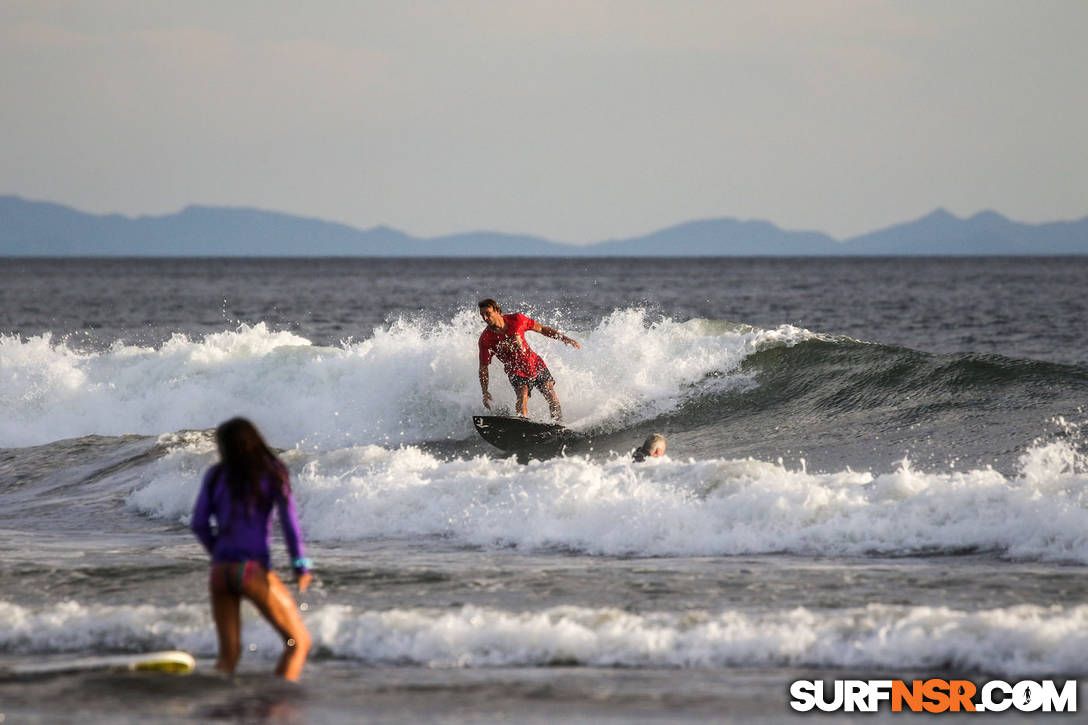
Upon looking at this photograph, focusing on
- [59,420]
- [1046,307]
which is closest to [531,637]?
[59,420]

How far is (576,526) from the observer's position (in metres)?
11.0

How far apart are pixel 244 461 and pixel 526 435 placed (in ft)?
28.3

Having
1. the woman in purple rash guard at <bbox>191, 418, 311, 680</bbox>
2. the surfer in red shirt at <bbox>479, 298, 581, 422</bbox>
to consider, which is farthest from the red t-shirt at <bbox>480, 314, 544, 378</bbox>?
the woman in purple rash guard at <bbox>191, 418, 311, 680</bbox>

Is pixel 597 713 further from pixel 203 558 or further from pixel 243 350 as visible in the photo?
pixel 243 350

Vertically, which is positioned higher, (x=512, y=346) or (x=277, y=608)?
(x=512, y=346)

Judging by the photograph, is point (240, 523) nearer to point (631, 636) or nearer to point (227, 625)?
point (227, 625)

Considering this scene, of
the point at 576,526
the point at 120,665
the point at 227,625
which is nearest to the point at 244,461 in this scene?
the point at 227,625

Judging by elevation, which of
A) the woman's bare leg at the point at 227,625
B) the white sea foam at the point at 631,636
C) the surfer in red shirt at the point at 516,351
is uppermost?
the surfer in red shirt at the point at 516,351

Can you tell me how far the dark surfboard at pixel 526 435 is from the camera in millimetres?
14797

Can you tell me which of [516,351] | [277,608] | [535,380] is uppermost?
[516,351]

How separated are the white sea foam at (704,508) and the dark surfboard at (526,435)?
1.97 metres

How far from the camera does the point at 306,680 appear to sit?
278 inches

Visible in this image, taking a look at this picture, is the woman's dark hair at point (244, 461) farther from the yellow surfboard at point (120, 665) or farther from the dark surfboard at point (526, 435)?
the dark surfboard at point (526, 435)

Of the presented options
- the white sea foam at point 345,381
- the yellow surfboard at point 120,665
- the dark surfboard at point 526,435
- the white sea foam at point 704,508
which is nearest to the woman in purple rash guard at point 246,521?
the yellow surfboard at point 120,665
